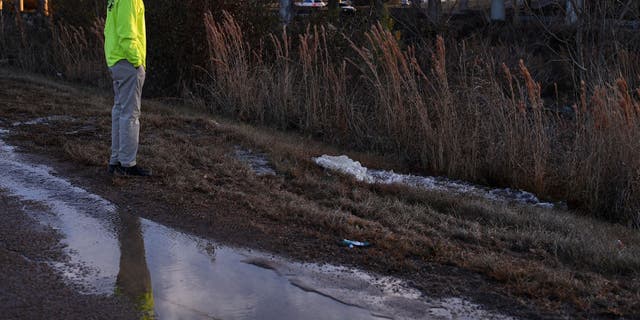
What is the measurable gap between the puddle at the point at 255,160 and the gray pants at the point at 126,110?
4.77 feet

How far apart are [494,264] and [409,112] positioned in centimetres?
572

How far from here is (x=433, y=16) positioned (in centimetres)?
2820

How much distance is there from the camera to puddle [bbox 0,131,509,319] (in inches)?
205

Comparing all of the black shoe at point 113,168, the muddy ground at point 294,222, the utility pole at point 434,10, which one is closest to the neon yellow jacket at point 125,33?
the black shoe at point 113,168

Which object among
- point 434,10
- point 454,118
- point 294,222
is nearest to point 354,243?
point 294,222

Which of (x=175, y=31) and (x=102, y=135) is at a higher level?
(x=175, y=31)

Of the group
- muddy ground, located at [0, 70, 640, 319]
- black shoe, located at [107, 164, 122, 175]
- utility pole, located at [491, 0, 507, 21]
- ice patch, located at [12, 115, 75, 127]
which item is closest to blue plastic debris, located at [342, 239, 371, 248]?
muddy ground, located at [0, 70, 640, 319]

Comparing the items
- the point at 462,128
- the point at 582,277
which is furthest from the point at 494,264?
the point at 462,128

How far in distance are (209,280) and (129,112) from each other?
121 inches

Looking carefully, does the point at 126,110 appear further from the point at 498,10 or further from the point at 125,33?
the point at 498,10

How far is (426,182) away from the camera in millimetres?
9977

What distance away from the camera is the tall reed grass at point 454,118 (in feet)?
30.9

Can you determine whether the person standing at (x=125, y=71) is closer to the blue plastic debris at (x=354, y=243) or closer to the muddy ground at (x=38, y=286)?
the muddy ground at (x=38, y=286)

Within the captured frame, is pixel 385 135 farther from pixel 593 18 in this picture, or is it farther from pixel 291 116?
pixel 593 18
